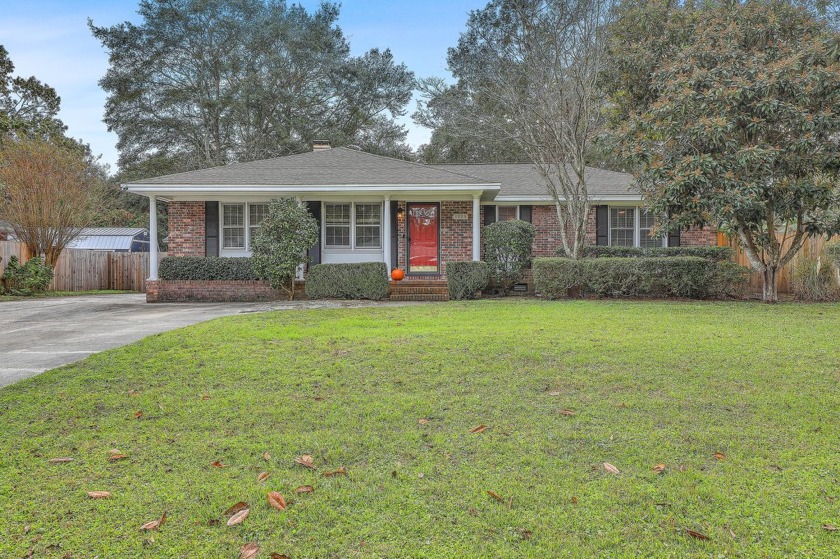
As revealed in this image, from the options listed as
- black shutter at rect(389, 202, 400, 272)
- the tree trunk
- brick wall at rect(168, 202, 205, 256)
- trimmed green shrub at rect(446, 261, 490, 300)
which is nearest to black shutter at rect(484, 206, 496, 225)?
black shutter at rect(389, 202, 400, 272)

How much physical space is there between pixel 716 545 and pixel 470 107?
51.5ft

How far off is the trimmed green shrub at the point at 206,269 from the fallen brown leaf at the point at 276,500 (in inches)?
450

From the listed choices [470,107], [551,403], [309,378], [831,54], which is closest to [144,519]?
[309,378]

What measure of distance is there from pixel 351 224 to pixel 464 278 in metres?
4.24

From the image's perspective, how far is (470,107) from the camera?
16438mm

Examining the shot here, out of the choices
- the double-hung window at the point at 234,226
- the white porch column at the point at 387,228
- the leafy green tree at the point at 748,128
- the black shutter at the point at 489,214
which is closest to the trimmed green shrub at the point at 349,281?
the white porch column at the point at 387,228

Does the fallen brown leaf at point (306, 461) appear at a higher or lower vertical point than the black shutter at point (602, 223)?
lower

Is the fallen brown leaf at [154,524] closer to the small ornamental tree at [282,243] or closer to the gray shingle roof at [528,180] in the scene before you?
the small ornamental tree at [282,243]

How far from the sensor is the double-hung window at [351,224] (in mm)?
14742

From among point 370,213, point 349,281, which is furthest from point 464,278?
point 370,213

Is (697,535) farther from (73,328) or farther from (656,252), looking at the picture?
(656,252)

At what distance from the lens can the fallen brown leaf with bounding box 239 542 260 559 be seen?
6.81 ft

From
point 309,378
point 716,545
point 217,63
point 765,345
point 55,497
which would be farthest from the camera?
point 217,63

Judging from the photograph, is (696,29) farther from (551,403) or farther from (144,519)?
(144,519)
